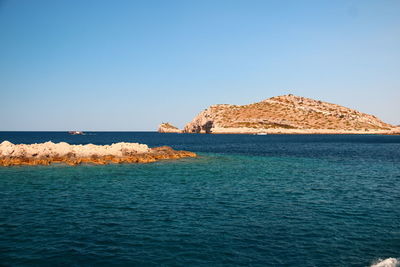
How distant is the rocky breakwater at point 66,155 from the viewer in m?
46.6

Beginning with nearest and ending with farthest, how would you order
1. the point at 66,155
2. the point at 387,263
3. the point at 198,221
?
the point at 387,263 → the point at 198,221 → the point at 66,155

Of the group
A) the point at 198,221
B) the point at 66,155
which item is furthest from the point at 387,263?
the point at 66,155

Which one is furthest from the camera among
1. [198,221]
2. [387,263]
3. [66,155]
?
[66,155]

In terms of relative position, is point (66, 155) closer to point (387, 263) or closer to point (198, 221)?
point (198, 221)

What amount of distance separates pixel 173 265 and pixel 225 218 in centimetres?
700

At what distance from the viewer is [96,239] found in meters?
15.2

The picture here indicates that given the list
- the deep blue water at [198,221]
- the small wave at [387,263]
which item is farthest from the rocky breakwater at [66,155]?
the small wave at [387,263]

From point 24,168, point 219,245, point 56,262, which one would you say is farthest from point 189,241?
point 24,168

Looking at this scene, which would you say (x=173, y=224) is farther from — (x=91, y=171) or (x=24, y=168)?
(x=24, y=168)

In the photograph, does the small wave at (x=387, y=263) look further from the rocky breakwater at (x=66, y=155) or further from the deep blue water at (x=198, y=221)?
the rocky breakwater at (x=66, y=155)

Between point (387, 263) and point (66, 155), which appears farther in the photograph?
point (66, 155)

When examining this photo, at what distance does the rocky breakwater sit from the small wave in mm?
41085

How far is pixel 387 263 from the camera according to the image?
12352 millimetres

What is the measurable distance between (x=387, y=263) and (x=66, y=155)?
163 ft
